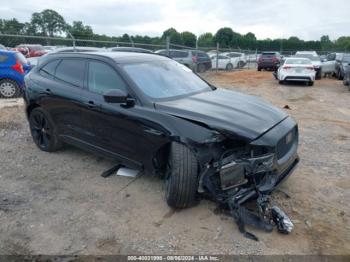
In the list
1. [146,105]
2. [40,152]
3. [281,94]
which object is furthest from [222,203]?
[281,94]

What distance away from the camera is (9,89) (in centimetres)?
1100

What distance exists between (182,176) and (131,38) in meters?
20.3

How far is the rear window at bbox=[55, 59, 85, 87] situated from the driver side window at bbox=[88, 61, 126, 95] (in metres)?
0.20

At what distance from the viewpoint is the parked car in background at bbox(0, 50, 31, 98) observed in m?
10.7

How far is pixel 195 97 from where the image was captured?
4512mm

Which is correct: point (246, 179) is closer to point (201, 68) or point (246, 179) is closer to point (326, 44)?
point (201, 68)

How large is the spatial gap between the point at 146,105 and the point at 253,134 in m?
1.32

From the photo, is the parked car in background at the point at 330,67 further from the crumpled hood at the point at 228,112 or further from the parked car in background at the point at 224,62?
the crumpled hood at the point at 228,112

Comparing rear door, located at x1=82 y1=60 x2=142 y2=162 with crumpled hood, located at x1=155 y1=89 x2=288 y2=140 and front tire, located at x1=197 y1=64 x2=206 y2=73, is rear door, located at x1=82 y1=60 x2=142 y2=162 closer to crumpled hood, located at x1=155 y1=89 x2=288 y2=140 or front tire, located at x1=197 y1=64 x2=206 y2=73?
crumpled hood, located at x1=155 y1=89 x2=288 y2=140

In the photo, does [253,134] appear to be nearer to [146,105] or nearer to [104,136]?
[146,105]

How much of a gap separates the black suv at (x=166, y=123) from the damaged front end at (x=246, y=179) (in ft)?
0.03

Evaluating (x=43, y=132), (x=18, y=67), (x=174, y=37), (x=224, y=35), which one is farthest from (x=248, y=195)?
(x=224, y=35)

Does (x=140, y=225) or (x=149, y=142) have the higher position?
(x=149, y=142)

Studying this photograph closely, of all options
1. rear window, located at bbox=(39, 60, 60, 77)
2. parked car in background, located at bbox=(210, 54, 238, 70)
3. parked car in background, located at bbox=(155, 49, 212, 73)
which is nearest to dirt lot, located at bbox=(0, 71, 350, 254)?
rear window, located at bbox=(39, 60, 60, 77)
